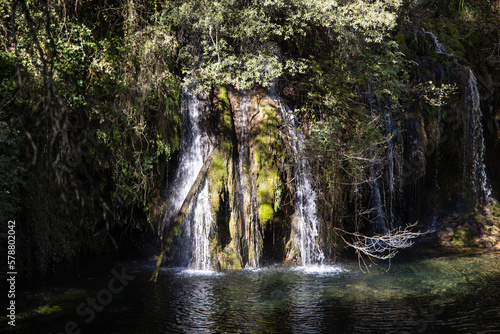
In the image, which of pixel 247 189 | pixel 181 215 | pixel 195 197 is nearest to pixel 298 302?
pixel 181 215

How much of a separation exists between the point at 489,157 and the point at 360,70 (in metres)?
6.55

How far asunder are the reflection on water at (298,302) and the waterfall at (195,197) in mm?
551

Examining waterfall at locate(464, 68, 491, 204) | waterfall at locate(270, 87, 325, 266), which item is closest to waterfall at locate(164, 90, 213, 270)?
waterfall at locate(270, 87, 325, 266)

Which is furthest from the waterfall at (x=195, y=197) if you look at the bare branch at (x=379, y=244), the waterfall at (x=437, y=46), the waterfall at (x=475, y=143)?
the waterfall at (x=475, y=143)

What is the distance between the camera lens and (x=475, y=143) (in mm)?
13367

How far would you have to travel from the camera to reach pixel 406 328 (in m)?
5.86

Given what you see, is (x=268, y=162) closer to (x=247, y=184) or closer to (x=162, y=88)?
(x=247, y=184)

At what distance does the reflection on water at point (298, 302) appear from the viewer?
19.6 ft

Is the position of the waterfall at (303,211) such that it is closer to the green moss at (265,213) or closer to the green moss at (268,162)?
the green moss at (268,162)

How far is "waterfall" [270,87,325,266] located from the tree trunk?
193 cm

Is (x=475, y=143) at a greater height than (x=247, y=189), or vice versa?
(x=475, y=143)

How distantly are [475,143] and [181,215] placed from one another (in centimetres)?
981

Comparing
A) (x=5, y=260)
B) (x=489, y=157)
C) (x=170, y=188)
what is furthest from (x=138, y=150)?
Result: (x=489, y=157)

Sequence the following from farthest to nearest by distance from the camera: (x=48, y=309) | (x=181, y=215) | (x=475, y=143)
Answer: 1. (x=475, y=143)
2. (x=181, y=215)
3. (x=48, y=309)
